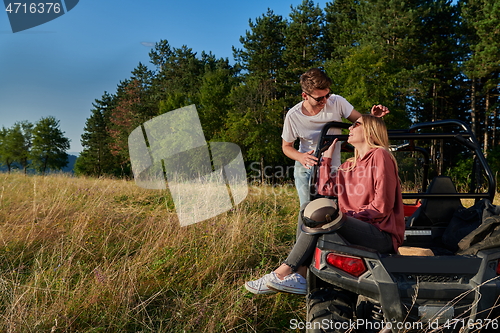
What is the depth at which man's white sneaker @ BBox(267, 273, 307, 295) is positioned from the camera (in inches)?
93.7

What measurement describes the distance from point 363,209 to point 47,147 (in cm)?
5793

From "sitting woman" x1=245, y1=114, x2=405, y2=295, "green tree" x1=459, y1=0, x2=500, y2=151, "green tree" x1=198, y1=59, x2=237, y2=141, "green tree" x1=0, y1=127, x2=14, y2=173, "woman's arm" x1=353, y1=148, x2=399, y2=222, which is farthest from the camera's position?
"green tree" x1=0, y1=127, x2=14, y2=173

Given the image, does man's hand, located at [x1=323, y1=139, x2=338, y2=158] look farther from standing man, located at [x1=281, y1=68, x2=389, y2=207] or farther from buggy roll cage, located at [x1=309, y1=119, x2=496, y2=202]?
standing man, located at [x1=281, y1=68, x2=389, y2=207]

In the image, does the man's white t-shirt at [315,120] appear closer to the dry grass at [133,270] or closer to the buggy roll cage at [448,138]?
the buggy roll cage at [448,138]

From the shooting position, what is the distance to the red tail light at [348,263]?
6.23 ft

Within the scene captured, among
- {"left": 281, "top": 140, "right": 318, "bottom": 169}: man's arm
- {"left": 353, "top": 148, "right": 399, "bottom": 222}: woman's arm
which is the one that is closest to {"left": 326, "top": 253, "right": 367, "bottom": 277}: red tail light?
{"left": 353, "top": 148, "right": 399, "bottom": 222}: woman's arm

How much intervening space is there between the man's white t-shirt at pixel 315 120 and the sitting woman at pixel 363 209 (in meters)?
0.92

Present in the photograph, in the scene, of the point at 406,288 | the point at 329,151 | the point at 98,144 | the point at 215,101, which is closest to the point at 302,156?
the point at 329,151

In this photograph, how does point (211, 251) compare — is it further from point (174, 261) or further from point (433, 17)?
point (433, 17)

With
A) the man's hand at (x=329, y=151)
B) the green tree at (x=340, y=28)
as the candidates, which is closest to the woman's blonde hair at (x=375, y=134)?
the man's hand at (x=329, y=151)

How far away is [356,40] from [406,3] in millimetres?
4177

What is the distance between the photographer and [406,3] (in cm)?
2278

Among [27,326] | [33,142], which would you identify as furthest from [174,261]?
[33,142]

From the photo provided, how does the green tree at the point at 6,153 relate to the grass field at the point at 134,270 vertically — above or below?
below
